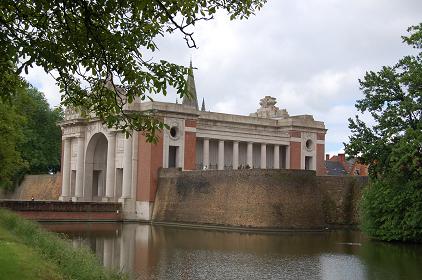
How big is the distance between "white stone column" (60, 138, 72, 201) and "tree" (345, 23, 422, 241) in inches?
1329

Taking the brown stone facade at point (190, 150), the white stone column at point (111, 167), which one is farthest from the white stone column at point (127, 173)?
the brown stone facade at point (190, 150)

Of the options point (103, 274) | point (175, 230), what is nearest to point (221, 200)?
point (175, 230)

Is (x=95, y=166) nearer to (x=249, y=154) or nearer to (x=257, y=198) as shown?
(x=249, y=154)

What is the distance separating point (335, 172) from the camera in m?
73.1

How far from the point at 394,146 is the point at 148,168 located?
23.7m

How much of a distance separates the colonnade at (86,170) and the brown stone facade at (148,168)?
3.10 ft

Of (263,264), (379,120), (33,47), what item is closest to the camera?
(33,47)

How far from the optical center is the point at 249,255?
2575 centimetres

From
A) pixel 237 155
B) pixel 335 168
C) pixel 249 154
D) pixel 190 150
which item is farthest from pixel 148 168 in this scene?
pixel 335 168

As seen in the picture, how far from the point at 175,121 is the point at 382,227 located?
2185 cm

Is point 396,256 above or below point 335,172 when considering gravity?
below

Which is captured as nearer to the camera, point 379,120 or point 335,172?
point 379,120

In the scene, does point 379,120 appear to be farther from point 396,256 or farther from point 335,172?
point 335,172

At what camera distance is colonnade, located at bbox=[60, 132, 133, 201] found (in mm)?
49969
